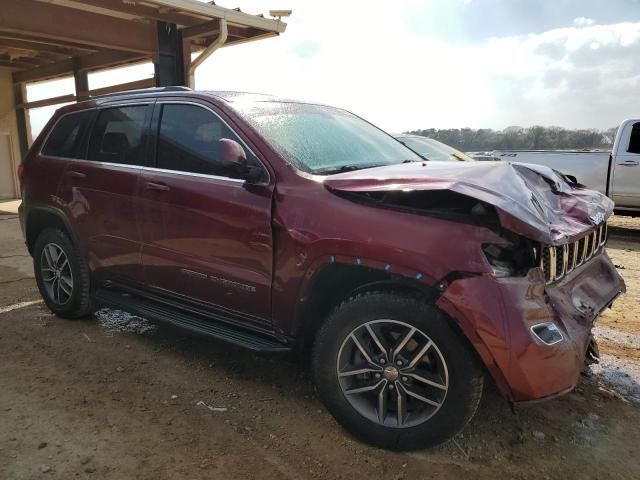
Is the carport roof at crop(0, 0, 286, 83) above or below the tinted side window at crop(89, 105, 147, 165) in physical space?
above

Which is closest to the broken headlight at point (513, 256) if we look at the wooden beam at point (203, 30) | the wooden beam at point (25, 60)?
the wooden beam at point (203, 30)

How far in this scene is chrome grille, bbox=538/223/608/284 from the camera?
255cm

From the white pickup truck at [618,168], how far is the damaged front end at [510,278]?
7.62 metres

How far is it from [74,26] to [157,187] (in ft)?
20.5

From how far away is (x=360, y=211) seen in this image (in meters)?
2.62

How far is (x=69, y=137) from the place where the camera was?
4.42 metres

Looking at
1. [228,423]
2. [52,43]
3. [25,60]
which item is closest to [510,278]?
[228,423]

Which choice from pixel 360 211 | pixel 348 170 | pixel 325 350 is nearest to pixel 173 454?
pixel 325 350

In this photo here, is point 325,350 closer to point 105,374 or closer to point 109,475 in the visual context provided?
point 109,475

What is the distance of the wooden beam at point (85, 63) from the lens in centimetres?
1034

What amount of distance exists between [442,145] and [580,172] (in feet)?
10.9

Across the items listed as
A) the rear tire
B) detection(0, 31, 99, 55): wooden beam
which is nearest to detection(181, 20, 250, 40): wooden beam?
detection(0, 31, 99, 55): wooden beam

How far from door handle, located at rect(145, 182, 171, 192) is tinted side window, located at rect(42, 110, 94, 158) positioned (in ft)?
3.43

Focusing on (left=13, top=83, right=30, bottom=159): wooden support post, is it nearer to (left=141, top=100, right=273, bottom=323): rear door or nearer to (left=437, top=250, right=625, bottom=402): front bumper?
(left=141, top=100, right=273, bottom=323): rear door
